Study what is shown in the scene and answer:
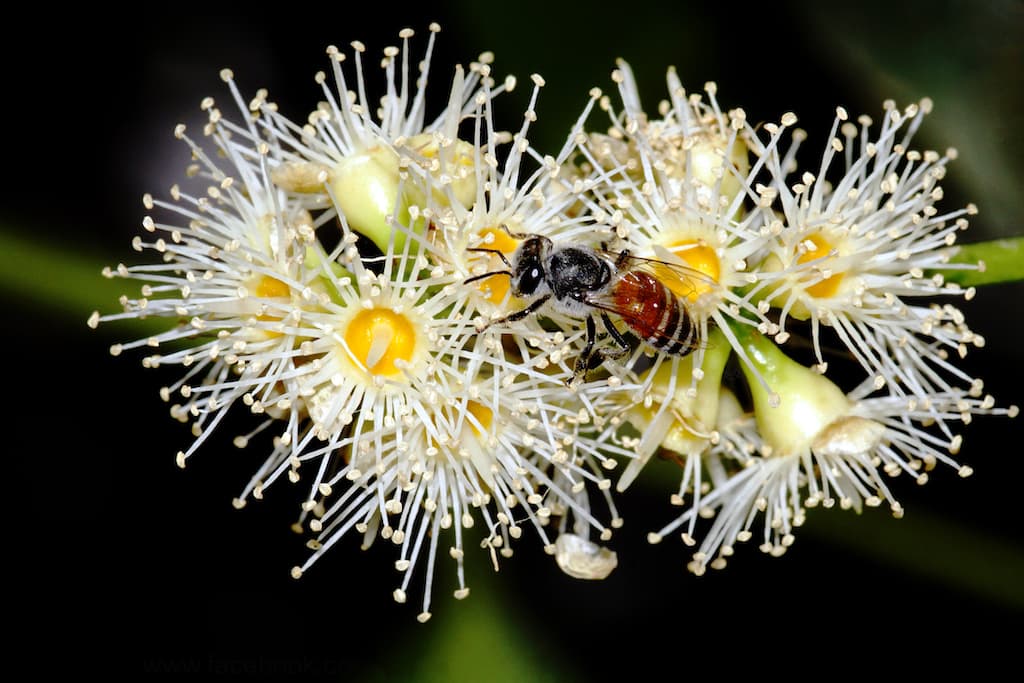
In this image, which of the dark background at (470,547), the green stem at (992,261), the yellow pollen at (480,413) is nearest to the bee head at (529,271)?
the yellow pollen at (480,413)

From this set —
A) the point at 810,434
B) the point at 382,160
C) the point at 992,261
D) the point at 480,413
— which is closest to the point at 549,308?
the point at 480,413

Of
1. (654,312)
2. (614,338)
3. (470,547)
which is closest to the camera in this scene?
(654,312)

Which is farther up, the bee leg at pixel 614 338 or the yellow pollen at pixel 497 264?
the yellow pollen at pixel 497 264

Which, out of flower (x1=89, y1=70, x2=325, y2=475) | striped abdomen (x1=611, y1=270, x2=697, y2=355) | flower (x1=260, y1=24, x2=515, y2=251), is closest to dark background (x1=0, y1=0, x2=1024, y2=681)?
flower (x1=89, y1=70, x2=325, y2=475)

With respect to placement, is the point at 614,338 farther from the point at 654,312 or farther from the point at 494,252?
the point at 494,252

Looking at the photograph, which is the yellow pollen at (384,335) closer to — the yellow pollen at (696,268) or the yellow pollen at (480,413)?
the yellow pollen at (480,413)

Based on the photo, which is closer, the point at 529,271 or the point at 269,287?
the point at 529,271

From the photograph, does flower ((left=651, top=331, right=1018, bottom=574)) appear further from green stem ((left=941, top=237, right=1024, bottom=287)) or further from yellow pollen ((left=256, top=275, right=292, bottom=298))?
yellow pollen ((left=256, top=275, right=292, bottom=298))
